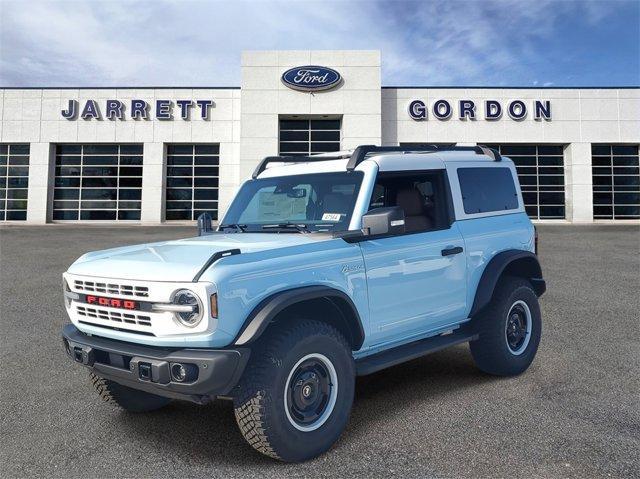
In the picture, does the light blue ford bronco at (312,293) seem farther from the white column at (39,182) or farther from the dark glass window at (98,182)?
the white column at (39,182)

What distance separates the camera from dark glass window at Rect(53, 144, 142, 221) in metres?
28.0

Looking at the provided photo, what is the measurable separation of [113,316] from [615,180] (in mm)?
31387

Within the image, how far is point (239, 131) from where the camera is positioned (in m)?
27.3

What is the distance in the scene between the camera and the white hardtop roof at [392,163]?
4.03 m

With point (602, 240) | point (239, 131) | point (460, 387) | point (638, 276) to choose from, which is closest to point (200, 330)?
point (460, 387)

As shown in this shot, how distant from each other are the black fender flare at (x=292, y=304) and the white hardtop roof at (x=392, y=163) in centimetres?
118

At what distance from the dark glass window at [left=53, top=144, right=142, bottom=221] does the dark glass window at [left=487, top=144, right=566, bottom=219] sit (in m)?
20.9

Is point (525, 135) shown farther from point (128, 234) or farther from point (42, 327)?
point (42, 327)

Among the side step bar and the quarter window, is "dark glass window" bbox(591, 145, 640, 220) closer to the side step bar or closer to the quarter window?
the quarter window

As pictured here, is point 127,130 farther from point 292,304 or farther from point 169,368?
point 169,368

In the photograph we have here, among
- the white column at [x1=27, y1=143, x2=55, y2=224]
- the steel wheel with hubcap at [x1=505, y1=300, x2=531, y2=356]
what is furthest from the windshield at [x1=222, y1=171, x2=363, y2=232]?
the white column at [x1=27, y1=143, x2=55, y2=224]

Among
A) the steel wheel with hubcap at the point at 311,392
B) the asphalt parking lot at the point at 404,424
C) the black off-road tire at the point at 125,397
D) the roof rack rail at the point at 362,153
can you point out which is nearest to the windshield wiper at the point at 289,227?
the roof rack rail at the point at 362,153

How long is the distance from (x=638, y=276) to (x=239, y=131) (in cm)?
2120

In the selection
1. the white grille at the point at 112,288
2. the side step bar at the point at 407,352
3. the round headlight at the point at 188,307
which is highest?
the white grille at the point at 112,288
